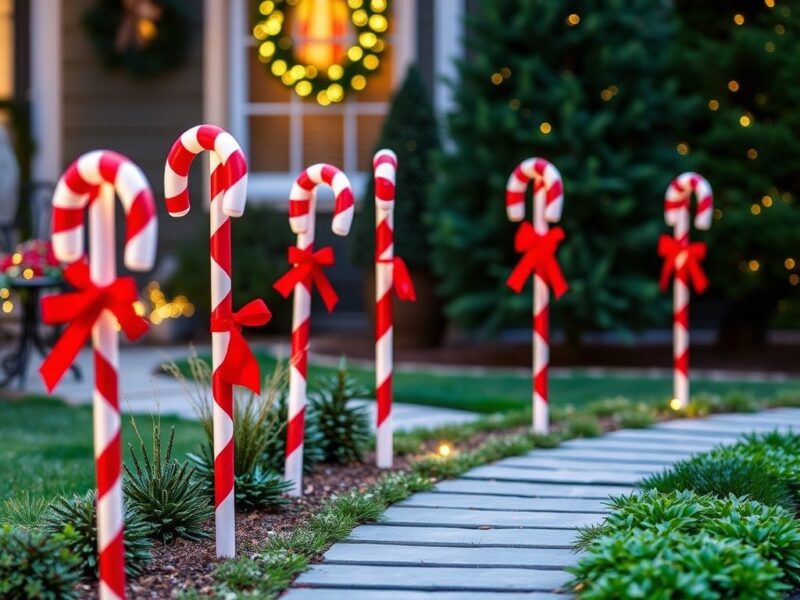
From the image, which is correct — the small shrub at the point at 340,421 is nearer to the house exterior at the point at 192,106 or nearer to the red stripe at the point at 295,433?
the red stripe at the point at 295,433

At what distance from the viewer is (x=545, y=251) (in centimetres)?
659

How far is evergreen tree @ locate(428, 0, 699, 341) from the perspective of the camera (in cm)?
930

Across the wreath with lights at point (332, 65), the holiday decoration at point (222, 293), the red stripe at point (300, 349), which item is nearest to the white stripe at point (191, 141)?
the holiday decoration at point (222, 293)

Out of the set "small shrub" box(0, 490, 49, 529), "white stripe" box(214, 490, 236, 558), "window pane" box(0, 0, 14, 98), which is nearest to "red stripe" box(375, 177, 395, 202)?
"white stripe" box(214, 490, 236, 558)

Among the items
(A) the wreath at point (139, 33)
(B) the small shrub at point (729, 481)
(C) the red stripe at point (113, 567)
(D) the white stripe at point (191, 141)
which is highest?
(A) the wreath at point (139, 33)

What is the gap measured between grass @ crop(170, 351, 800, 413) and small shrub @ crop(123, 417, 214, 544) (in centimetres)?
359

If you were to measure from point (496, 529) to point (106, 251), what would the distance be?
2.00m

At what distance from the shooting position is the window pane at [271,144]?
12266 millimetres

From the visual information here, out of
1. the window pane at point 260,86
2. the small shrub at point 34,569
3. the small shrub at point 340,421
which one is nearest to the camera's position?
the small shrub at point 34,569

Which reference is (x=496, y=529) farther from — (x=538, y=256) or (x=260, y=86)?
(x=260, y=86)

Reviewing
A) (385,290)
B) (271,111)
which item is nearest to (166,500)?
(385,290)

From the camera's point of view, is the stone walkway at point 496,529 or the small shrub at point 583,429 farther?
the small shrub at point 583,429

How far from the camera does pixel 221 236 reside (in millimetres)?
4406

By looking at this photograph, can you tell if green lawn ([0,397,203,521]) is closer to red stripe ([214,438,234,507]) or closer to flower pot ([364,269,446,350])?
red stripe ([214,438,234,507])
